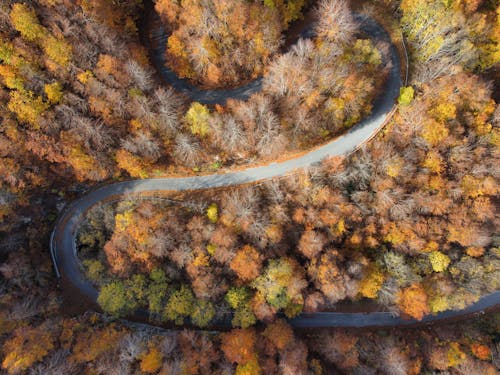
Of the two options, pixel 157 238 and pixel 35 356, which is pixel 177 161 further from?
pixel 35 356

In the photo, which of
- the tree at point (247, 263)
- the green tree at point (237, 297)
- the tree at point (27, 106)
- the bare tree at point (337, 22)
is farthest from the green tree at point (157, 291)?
the bare tree at point (337, 22)

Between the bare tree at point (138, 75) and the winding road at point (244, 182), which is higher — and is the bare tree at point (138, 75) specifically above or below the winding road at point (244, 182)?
above

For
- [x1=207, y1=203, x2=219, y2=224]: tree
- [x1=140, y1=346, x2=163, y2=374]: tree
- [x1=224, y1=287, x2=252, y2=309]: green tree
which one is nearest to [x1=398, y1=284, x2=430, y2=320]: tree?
[x1=224, y1=287, x2=252, y2=309]: green tree

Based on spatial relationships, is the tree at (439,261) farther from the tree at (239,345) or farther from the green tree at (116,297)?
the green tree at (116,297)

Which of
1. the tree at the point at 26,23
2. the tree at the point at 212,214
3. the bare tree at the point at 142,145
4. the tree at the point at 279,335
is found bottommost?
the tree at the point at 279,335

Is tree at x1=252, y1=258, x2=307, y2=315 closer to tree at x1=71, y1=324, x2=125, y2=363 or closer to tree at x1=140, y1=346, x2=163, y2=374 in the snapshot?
tree at x1=140, y1=346, x2=163, y2=374

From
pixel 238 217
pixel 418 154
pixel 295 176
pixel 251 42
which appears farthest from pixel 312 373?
pixel 251 42
